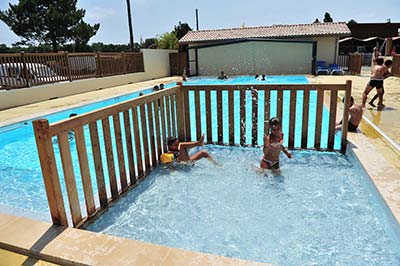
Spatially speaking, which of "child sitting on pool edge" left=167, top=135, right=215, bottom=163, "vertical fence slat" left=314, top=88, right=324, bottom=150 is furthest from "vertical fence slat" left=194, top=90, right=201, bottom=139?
"vertical fence slat" left=314, top=88, right=324, bottom=150

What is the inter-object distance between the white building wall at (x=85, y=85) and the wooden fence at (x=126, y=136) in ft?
28.4

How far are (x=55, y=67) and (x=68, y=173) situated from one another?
13.2m

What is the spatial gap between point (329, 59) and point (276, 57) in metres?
3.84

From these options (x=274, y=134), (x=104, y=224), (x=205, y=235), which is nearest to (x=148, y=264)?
(x=205, y=235)

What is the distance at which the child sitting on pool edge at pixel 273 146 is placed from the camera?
13.7 ft

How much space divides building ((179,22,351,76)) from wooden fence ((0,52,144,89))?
21.7 feet

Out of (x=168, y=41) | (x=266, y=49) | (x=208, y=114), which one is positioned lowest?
(x=208, y=114)

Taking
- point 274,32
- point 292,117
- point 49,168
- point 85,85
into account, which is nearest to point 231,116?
point 292,117

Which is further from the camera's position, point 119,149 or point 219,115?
point 219,115

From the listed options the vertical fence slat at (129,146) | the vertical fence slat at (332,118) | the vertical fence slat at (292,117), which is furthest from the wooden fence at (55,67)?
the vertical fence slat at (332,118)

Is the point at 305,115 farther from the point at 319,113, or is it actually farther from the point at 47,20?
the point at 47,20

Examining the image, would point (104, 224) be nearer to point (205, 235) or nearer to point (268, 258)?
point (205, 235)

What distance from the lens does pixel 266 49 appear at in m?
22.7

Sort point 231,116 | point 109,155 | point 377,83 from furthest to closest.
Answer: point 377,83
point 231,116
point 109,155
